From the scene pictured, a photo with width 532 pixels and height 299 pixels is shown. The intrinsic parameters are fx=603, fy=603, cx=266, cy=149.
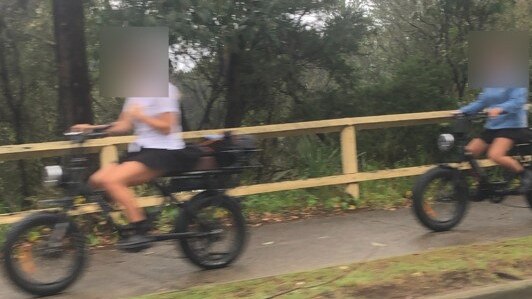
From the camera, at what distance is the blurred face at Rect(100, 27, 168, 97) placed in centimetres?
507

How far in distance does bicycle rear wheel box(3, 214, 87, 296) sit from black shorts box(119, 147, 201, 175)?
726 millimetres

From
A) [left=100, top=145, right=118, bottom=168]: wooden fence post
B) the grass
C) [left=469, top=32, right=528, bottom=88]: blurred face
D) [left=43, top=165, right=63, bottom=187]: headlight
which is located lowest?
the grass

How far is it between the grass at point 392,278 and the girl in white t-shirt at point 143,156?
722 mm

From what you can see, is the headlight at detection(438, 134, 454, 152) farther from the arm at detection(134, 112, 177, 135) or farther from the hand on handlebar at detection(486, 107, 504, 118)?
the arm at detection(134, 112, 177, 135)

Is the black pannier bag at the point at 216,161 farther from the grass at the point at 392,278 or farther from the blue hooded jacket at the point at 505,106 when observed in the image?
the blue hooded jacket at the point at 505,106

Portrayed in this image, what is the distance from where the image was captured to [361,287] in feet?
14.2

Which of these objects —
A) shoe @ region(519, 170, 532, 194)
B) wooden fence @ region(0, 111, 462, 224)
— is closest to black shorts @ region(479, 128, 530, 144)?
shoe @ region(519, 170, 532, 194)

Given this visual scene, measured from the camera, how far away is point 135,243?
4707 millimetres

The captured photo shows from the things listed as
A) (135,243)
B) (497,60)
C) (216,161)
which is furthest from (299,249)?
(497,60)

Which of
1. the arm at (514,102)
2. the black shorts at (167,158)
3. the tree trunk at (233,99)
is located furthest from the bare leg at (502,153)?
the tree trunk at (233,99)

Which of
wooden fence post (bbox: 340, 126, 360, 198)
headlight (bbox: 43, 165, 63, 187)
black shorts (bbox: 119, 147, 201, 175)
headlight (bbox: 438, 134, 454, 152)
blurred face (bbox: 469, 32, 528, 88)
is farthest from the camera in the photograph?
wooden fence post (bbox: 340, 126, 360, 198)

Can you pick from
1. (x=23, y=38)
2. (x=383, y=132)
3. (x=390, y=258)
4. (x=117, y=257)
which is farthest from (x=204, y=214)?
(x=23, y=38)

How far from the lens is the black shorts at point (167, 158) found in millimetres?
4770

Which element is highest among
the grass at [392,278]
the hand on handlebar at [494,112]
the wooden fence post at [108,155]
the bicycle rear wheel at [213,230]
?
the hand on handlebar at [494,112]
